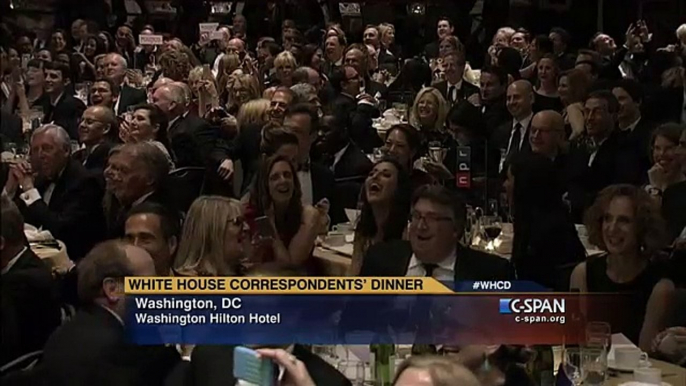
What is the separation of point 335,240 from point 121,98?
889 mm

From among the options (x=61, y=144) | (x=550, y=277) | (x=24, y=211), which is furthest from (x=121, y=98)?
(x=550, y=277)

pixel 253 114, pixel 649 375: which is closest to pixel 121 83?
pixel 253 114

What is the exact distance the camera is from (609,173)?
3.51 meters

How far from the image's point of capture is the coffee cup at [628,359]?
343cm

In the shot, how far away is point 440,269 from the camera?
3.33 meters

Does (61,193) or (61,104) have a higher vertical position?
(61,104)

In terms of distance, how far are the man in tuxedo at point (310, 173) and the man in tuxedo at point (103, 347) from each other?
1.66ft

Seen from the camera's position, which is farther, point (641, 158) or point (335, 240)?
point (641, 158)

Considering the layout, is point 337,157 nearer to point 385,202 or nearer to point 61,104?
point 385,202

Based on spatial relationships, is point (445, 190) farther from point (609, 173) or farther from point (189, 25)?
point (189, 25)

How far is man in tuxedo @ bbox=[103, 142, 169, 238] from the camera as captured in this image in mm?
3403

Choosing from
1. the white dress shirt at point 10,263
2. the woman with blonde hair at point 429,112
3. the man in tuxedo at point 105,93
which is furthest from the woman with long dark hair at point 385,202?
the white dress shirt at point 10,263

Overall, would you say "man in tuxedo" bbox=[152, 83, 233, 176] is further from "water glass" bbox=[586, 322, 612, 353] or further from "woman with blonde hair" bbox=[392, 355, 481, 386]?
"water glass" bbox=[586, 322, 612, 353]

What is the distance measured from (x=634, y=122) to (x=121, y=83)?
1560mm
